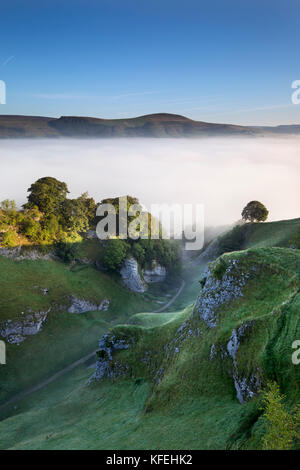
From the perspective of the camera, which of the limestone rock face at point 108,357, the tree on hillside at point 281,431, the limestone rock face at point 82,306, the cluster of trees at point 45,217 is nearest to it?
the tree on hillside at point 281,431

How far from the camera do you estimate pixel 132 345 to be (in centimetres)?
4131

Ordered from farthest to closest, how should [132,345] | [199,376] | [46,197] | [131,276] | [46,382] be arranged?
[131,276] → [46,197] → [46,382] → [132,345] → [199,376]

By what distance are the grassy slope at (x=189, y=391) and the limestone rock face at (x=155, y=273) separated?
53148 mm

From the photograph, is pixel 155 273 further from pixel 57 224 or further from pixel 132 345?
pixel 132 345

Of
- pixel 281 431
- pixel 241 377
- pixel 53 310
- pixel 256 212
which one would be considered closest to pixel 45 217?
→ pixel 53 310

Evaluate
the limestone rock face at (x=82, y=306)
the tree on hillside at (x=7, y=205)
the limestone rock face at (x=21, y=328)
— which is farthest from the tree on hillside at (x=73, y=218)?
the limestone rock face at (x=21, y=328)

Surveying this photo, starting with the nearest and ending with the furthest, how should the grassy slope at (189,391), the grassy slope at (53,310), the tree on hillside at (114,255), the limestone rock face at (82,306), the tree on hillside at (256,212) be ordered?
the grassy slope at (189,391) < the grassy slope at (53,310) < the limestone rock face at (82,306) < the tree on hillside at (114,255) < the tree on hillside at (256,212)

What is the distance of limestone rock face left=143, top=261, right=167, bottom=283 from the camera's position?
97375mm

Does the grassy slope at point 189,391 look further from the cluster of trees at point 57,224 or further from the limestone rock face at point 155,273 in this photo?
the limestone rock face at point 155,273

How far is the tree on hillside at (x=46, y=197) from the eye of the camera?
274ft

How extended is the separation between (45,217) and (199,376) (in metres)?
68.9
